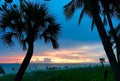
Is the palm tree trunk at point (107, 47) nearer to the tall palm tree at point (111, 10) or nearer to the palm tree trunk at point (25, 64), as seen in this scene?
the palm tree trunk at point (25, 64)

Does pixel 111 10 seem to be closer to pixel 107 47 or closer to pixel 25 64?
pixel 25 64

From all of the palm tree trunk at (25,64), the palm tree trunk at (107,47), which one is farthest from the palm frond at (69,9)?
the palm tree trunk at (107,47)

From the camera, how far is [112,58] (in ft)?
58.7

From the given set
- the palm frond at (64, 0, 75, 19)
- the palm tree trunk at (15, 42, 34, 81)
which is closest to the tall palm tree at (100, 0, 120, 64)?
the palm frond at (64, 0, 75, 19)

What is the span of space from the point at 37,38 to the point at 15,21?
5.46ft

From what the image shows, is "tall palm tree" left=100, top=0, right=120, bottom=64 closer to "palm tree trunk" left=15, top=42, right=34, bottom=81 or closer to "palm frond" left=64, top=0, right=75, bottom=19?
"palm frond" left=64, top=0, right=75, bottom=19

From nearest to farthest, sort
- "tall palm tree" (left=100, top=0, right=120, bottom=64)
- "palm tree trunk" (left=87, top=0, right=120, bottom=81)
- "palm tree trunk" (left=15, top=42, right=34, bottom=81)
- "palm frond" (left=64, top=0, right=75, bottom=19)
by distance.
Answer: "palm tree trunk" (left=87, top=0, right=120, bottom=81)
"palm tree trunk" (left=15, top=42, right=34, bottom=81)
"tall palm tree" (left=100, top=0, right=120, bottom=64)
"palm frond" (left=64, top=0, right=75, bottom=19)

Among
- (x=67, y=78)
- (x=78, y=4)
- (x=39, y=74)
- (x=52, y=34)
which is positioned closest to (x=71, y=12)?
(x=78, y=4)

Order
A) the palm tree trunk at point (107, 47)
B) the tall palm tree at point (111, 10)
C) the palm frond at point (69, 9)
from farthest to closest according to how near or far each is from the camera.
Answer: the palm frond at point (69, 9)
the tall palm tree at point (111, 10)
the palm tree trunk at point (107, 47)

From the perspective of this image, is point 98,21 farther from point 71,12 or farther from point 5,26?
point 71,12

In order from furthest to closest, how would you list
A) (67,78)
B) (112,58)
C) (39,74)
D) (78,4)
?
(39,74), (67,78), (78,4), (112,58)

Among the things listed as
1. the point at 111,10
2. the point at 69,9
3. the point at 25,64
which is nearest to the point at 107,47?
the point at 25,64

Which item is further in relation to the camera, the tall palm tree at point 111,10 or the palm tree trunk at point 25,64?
the tall palm tree at point 111,10

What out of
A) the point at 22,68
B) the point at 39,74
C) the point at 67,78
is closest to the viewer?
the point at 22,68
